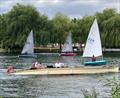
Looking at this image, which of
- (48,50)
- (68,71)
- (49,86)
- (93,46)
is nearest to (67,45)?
(48,50)

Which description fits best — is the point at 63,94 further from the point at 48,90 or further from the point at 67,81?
the point at 67,81

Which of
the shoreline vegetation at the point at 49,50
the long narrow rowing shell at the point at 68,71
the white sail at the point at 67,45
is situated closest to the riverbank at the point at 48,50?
the shoreline vegetation at the point at 49,50

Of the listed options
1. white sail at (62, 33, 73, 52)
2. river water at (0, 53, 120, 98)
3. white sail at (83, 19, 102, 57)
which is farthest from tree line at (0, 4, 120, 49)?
river water at (0, 53, 120, 98)

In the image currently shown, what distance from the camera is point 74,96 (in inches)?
1280

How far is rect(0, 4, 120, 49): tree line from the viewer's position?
116m

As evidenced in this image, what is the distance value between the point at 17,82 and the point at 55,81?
4031 millimetres

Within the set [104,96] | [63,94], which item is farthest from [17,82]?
[104,96]

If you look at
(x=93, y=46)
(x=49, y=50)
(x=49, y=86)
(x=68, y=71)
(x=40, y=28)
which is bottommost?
(x=49, y=86)

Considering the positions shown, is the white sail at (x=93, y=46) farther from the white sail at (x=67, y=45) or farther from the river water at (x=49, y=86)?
the white sail at (x=67, y=45)

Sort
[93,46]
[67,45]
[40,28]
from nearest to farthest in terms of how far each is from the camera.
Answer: [93,46], [67,45], [40,28]

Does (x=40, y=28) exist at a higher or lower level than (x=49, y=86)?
higher

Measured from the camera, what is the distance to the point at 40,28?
119 meters

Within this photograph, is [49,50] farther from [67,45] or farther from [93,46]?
[93,46]

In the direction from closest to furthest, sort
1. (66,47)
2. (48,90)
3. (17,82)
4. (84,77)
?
1. (48,90)
2. (17,82)
3. (84,77)
4. (66,47)
